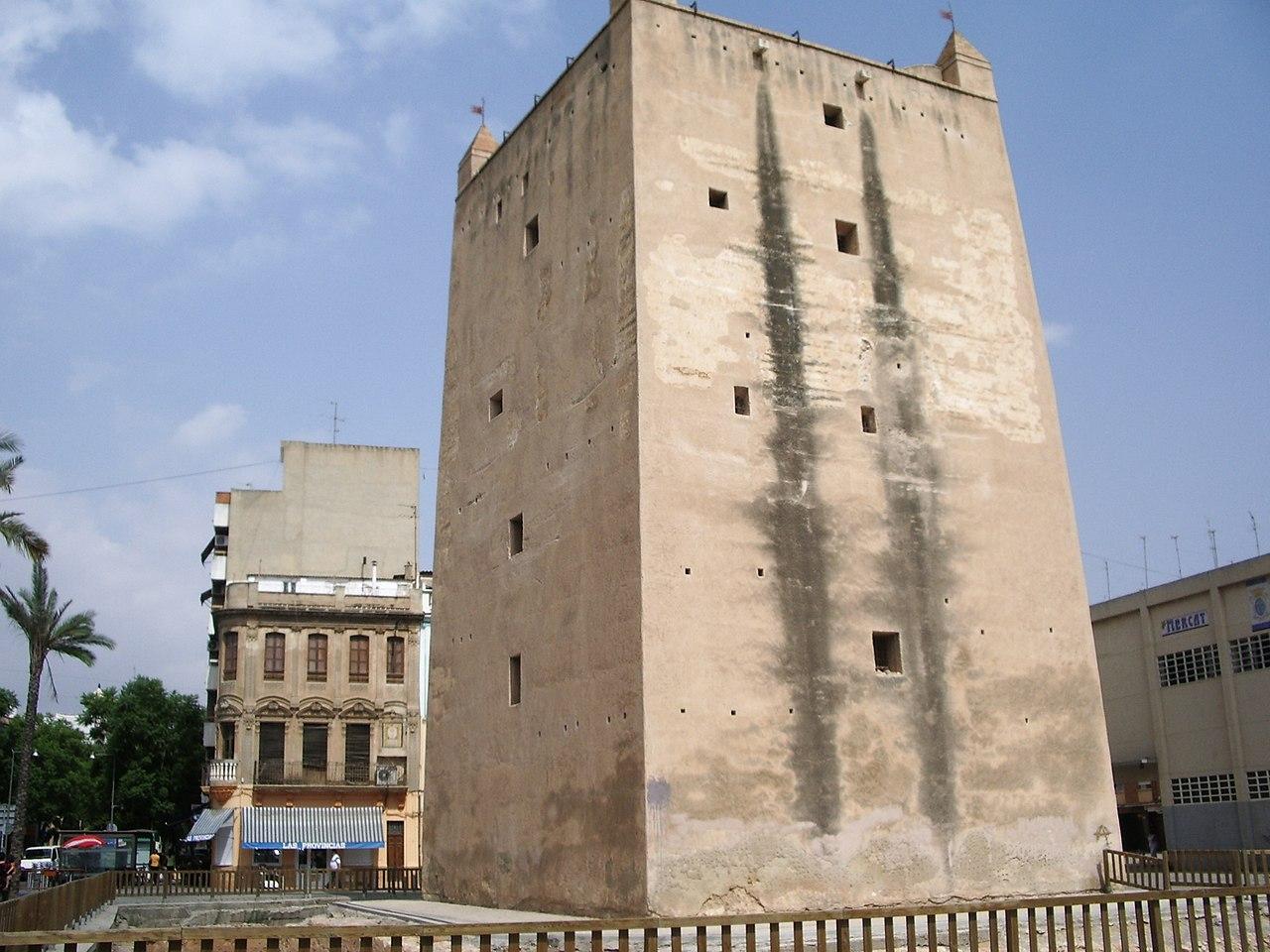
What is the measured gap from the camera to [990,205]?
20.8 meters

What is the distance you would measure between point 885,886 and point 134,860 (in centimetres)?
2821

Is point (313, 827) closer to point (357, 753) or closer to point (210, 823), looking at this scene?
point (357, 753)

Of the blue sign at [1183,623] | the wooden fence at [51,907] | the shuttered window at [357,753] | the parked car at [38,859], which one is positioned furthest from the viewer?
the parked car at [38,859]

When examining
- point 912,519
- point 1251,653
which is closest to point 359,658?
point 1251,653

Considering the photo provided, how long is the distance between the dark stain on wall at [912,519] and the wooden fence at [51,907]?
10272mm

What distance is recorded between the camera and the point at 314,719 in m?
38.3

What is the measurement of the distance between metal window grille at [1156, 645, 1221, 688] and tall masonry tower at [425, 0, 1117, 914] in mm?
13541

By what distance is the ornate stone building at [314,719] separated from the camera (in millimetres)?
36812

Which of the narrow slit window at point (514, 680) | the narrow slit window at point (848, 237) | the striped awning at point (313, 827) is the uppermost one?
the narrow slit window at point (848, 237)

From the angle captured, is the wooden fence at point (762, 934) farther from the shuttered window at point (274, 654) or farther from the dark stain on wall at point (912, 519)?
the shuttered window at point (274, 654)

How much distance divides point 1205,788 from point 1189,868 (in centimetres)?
1405

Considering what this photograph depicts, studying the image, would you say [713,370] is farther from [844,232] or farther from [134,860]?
[134,860]

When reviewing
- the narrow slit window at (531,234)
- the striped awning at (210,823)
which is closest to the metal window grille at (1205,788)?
the narrow slit window at (531,234)

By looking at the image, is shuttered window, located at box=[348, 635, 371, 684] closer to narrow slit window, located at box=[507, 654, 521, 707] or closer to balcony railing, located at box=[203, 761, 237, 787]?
balcony railing, located at box=[203, 761, 237, 787]
